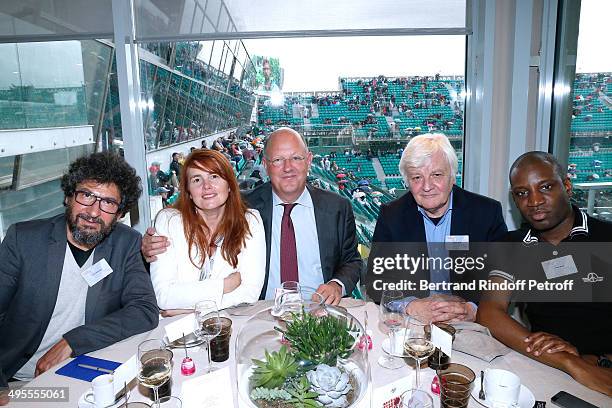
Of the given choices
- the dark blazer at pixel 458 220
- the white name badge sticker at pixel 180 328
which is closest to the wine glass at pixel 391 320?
the white name badge sticker at pixel 180 328

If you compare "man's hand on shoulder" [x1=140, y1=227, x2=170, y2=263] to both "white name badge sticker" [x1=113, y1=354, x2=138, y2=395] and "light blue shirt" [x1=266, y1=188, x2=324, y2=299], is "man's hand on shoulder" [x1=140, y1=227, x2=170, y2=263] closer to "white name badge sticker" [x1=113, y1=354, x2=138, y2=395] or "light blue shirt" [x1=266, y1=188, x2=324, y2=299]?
"light blue shirt" [x1=266, y1=188, x2=324, y2=299]

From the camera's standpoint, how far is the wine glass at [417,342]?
1310mm

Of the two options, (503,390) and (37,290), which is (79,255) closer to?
(37,290)

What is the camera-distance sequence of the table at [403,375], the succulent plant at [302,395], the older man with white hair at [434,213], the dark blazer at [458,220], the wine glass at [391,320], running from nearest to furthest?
1. the succulent plant at [302,395]
2. the table at [403,375]
3. the wine glass at [391,320]
4. the older man with white hair at [434,213]
5. the dark blazer at [458,220]

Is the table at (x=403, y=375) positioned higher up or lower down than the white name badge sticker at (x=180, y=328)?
lower down

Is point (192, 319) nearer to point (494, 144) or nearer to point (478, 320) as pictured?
point (478, 320)

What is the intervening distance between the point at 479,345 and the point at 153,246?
1600 millimetres

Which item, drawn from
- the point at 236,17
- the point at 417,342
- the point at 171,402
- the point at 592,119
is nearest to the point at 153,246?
the point at 171,402

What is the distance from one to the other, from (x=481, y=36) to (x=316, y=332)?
320 cm

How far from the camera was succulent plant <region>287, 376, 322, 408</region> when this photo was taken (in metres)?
0.94

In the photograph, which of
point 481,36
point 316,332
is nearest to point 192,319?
point 316,332

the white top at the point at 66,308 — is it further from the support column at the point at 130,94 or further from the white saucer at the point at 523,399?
the white saucer at the point at 523,399

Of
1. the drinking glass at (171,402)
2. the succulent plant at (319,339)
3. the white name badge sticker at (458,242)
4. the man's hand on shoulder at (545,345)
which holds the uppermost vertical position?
the succulent plant at (319,339)

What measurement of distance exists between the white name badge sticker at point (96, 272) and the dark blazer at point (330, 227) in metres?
0.93
